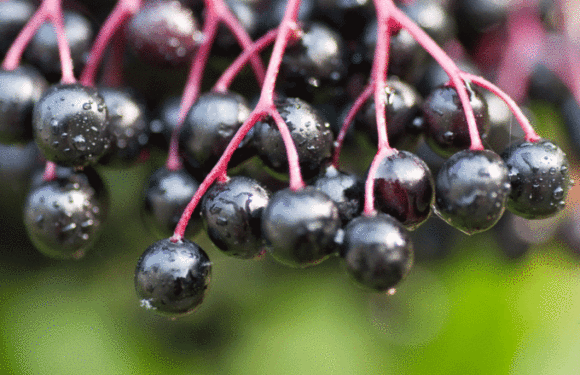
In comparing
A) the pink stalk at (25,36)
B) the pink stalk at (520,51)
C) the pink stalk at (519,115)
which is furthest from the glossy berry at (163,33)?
the pink stalk at (520,51)

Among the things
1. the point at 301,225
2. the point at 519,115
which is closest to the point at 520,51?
the point at 519,115

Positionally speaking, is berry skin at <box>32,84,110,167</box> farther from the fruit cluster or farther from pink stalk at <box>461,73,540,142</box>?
pink stalk at <box>461,73,540,142</box>

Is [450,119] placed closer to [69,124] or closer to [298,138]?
[298,138]

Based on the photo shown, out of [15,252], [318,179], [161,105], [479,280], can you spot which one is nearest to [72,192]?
[161,105]

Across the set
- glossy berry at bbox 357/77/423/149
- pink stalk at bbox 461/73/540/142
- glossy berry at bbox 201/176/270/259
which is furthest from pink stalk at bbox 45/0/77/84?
pink stalk at bbox 461/73/540/142

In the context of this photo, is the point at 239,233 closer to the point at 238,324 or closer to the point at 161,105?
the point at 161,105

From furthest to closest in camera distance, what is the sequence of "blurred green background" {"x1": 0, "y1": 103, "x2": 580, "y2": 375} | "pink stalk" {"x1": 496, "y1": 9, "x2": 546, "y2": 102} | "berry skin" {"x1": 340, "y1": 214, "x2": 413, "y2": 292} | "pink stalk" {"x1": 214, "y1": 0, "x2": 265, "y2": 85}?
"blurred green background" {"x1": 0, "y1": 103, "x2": 580, "y2": 375}, "pink stalk" {"x1": 496, "y1": 9, "x2": 546, "y2": 102}, "pink stalk" {"x1": 214, "y1": 0, "x2": 265, "y2": 85}, "berry skin" {"x1": 340, "y1": 214, "x2": 413, "y2": 292}
